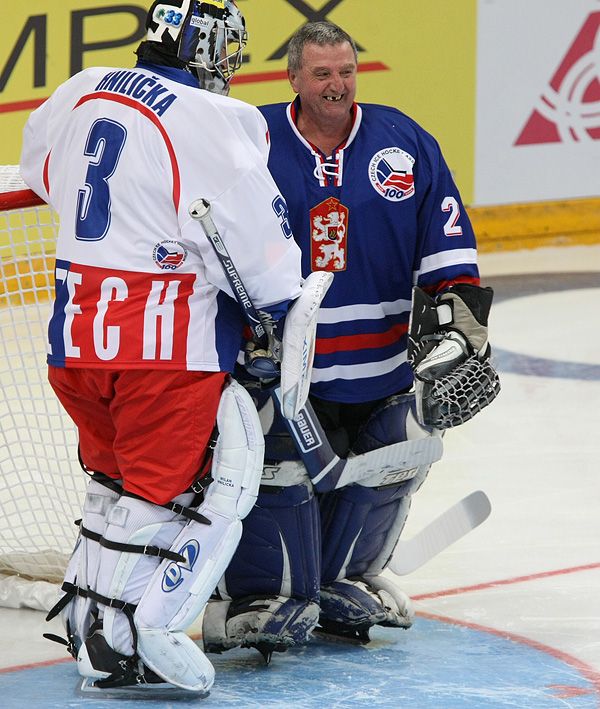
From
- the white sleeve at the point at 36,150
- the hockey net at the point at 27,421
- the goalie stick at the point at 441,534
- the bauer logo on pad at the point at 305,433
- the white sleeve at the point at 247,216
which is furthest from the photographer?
the hockey net at the point at 27,421

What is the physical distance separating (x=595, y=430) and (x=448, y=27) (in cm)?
263

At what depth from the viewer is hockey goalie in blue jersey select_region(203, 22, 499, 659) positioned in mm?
2914

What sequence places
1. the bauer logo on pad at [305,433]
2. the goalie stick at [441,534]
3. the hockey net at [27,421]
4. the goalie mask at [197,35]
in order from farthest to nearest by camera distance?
the hockey net at [27,421]
the goalie stick at [441,534]
the bauer logo on pad at [305,433]
the goalie mask at [197,35]

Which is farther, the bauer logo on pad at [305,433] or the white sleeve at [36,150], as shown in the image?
the bauer logo on pad at [305,433]

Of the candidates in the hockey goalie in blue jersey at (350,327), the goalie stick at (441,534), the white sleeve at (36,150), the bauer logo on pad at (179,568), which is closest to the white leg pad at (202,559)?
the bauer logo on pad at (179,568)

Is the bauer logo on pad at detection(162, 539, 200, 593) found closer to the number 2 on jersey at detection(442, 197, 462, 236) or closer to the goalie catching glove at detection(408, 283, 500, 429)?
the goalie catching glove at detection(408, 283, 500, 429)

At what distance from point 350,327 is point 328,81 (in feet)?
1.55

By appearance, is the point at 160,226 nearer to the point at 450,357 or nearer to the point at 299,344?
the point at 299,344

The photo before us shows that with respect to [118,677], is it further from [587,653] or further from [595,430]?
[595,430]

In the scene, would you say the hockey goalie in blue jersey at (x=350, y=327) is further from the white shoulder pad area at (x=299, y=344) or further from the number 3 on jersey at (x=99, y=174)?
the number 3 on jersey at (x=99, y=174)

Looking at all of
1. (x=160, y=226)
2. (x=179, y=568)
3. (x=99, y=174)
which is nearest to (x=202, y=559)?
(x=179, y=568)

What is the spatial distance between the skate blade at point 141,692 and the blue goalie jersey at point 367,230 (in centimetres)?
64

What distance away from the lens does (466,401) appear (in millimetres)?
2875

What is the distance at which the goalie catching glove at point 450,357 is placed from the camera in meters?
2.86
